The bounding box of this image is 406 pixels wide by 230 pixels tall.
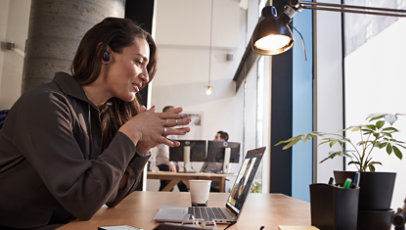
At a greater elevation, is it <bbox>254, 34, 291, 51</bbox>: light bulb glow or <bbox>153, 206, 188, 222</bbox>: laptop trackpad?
<bbox>254, 34, 291, 51</bbox>: light bulb glow

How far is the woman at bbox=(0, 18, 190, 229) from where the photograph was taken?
908 millimetres

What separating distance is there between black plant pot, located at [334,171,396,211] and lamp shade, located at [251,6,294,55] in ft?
1.66

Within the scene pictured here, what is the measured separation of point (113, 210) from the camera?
→ 1142 mm

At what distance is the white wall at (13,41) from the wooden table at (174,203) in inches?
70.3

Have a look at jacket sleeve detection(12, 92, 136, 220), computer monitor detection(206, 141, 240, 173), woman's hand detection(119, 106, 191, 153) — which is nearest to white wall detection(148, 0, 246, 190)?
computer monitor detection(206, 141, 240, 173)

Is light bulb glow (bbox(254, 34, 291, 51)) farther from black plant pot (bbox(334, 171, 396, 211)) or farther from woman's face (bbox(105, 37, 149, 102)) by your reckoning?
black plant pot (bbox(334, 171, 396, 211))

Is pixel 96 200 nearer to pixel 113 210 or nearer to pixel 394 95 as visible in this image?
pixel 113 210

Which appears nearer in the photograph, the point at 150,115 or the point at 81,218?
the point at 81,218

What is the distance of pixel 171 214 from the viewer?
103 cm

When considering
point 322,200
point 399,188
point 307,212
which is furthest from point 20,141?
point 399,188

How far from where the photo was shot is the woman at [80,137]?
2.98 ft

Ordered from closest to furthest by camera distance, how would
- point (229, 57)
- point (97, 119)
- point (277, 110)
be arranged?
1. point (97, 119)
2. point (277, 110)
3. point (229, 57)

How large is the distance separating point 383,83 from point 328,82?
0.55 metres

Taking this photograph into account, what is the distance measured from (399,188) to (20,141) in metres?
1.82
